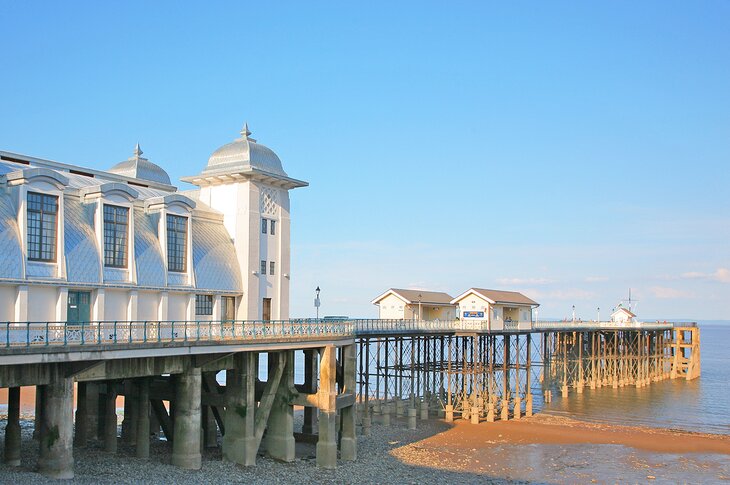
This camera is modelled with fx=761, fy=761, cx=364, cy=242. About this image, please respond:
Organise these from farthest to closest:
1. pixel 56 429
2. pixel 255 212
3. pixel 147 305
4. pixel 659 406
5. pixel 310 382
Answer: pixel 659 406 < pixel 310 382 < pixel 255 212 < pixel 147 305 < pixel 56 429

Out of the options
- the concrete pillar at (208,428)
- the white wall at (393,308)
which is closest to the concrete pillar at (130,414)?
the concrete pillar at (208,428)

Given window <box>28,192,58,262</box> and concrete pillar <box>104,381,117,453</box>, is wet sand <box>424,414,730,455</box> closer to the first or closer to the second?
concrete pillar <box>104,381,117,453</box>

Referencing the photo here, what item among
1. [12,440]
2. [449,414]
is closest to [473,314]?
[449,414]

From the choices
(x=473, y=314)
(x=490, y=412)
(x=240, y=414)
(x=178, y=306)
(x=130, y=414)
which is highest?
(x=178, y=306)

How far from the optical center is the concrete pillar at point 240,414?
2856 cm

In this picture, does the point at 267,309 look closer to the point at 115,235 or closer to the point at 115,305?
the point at 115,305

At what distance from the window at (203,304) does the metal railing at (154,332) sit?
3429mm

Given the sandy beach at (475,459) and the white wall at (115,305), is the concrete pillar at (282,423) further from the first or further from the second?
the white wall at (115,305)

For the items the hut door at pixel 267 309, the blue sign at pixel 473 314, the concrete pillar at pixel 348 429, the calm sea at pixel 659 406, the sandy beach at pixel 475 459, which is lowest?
the calm sea at pixel 659 406

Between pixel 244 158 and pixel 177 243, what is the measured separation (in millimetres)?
5796

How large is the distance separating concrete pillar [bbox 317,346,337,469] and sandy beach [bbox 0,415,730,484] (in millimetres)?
693

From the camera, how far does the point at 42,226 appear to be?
1014 inches

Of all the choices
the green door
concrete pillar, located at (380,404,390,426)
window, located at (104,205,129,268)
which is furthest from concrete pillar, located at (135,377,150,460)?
concrete pillar, located at (380,404,390,426)

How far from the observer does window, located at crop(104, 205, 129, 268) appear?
28.2 meters
